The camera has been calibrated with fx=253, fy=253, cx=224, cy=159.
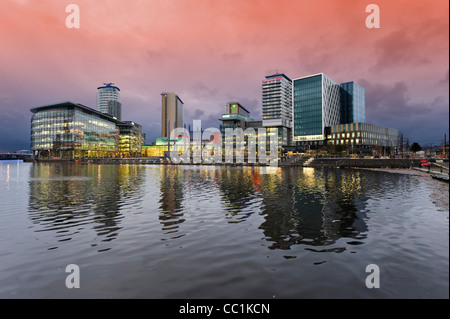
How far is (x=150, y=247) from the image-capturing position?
1397 cm

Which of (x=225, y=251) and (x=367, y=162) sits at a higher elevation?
(x=367, y=162)

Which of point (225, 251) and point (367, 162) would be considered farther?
point (367, 162)

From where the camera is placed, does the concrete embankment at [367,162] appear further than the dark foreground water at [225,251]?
Yes

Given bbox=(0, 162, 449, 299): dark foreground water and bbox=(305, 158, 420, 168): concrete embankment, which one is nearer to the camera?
bbox=(0, 162, 449, 299): dark foreground water

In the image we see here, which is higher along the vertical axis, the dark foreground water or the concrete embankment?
the concrete embankment

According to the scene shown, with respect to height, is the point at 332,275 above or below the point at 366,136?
below

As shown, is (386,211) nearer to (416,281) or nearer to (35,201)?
(416,281)

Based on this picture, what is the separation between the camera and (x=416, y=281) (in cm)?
955

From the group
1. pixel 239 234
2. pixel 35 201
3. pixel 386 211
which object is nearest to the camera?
pixel 239 234

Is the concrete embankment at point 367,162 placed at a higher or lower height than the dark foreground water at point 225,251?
higher

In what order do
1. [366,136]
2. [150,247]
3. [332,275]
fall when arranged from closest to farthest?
[332,275] → [150,247] → [366,136]

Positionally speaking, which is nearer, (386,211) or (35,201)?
(386,211)
